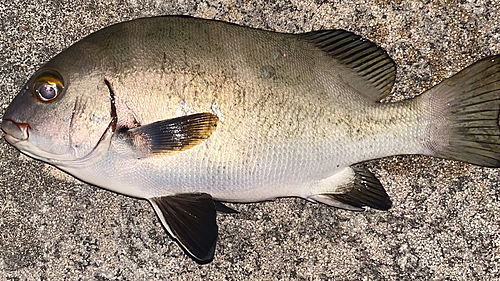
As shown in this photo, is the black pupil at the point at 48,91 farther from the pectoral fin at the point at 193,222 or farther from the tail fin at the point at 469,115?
the tail fin at the point at 469,115

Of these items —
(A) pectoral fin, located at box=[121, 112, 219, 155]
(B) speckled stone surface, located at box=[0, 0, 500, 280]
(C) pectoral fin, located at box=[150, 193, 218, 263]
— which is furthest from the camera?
(B) speckled stone surface, located at box=[0, 0, 500, 280]

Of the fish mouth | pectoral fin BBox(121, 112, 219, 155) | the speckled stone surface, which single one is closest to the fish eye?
the fish mouth

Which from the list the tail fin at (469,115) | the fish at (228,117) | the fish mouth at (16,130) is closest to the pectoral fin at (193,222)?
the fish at (228,117)

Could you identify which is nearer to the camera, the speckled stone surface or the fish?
the fish

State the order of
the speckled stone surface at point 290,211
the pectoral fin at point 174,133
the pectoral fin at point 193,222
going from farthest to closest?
the speckled stone surface at point 290,211 < the pectoral fin at point 193,222 < the pectoral fin at point 174,133

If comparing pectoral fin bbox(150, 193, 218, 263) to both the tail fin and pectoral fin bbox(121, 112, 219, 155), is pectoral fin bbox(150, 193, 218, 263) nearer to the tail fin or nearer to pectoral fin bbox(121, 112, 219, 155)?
pectoral fin bbox(121, 112, 219, 155)

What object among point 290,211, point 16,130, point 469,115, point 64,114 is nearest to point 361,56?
point 469,115

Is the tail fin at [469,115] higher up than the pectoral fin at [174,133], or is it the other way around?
the tail fin at [469,115]

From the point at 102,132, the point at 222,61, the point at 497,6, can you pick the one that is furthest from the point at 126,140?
the point at 497,6
